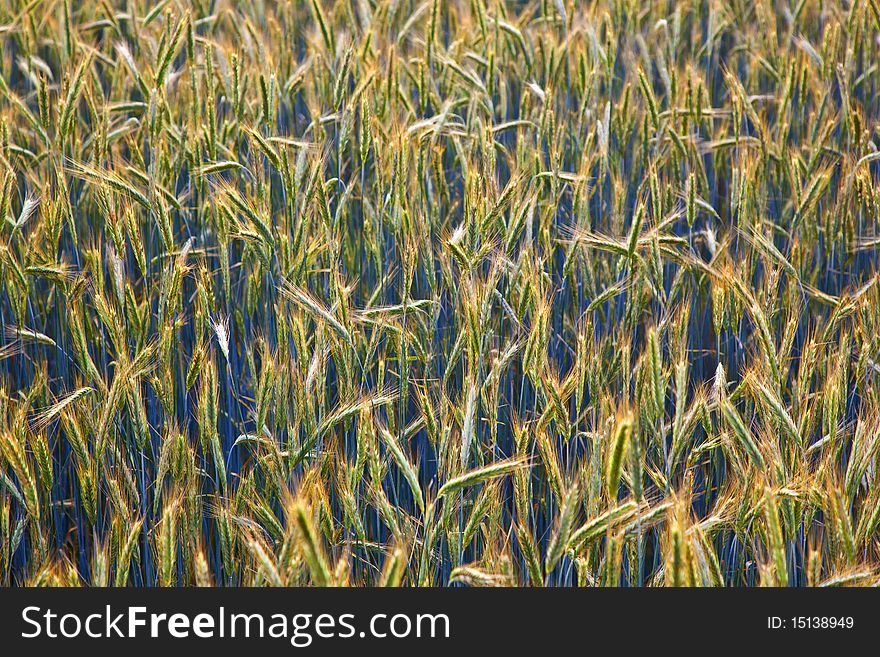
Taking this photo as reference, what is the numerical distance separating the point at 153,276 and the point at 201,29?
186 centimetres

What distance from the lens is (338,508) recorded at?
2.17 m

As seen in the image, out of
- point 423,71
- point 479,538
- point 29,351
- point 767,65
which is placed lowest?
point 479,538

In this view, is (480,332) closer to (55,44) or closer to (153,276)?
(153,276)

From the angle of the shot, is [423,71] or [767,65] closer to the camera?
[423,71]

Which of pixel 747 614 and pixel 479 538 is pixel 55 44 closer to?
pixel 479 538

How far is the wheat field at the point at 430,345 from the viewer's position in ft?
5.90

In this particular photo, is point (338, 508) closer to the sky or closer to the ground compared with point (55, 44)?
closer to the ground

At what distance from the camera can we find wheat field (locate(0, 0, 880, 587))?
5.90 ft

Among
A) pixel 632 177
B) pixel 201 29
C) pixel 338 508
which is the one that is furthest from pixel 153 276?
pixel 201 29

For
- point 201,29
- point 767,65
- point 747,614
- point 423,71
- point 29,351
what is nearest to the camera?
point 747,614

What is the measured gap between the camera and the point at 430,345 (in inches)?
87.7

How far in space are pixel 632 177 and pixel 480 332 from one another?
51.6 inches

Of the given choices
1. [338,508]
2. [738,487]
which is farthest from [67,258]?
[738,487]

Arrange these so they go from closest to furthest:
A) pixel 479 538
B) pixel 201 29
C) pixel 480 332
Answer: pixel 480 332, pixel 479 538, pixel 201 29
